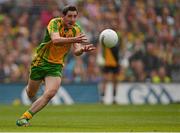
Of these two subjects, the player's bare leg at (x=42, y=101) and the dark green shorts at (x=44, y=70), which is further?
the dark green shorts at (x=44, y=70)

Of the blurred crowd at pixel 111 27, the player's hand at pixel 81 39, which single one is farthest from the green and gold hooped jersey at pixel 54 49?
the blurred crowd at pixel 111 27

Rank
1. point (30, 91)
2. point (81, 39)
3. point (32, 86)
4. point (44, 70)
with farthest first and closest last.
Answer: point (30, 91) → point (32, 86) → point (44, 70) → point (81, 39)

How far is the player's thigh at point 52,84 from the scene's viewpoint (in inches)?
494

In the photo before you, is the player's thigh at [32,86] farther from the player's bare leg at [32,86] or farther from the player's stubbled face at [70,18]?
the player's stubbled face at [70,18]

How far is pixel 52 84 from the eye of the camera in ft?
41.7

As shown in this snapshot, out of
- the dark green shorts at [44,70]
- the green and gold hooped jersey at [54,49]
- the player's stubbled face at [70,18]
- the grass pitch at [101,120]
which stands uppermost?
the player's stubbled face at [70,18]

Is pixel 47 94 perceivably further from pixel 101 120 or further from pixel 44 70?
pixel 101 120

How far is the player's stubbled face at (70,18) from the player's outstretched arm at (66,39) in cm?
36

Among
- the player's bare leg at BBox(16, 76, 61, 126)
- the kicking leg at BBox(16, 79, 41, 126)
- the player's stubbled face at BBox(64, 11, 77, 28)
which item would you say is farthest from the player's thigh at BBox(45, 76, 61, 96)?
the player's stubbled face at BBox(64, 11, 77, 28)

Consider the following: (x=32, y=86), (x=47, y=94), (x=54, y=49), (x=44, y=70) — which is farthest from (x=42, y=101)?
(x=54, y=49)

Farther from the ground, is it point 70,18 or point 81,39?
point 70,18

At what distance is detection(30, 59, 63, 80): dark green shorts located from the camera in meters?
13.0

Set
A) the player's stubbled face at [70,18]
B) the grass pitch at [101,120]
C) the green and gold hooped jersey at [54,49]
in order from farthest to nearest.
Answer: the green and gold hooped jersey at [54,49], the grass pitch at [101,120], the player's stubbled face at [70,18]

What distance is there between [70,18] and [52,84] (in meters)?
1.31
